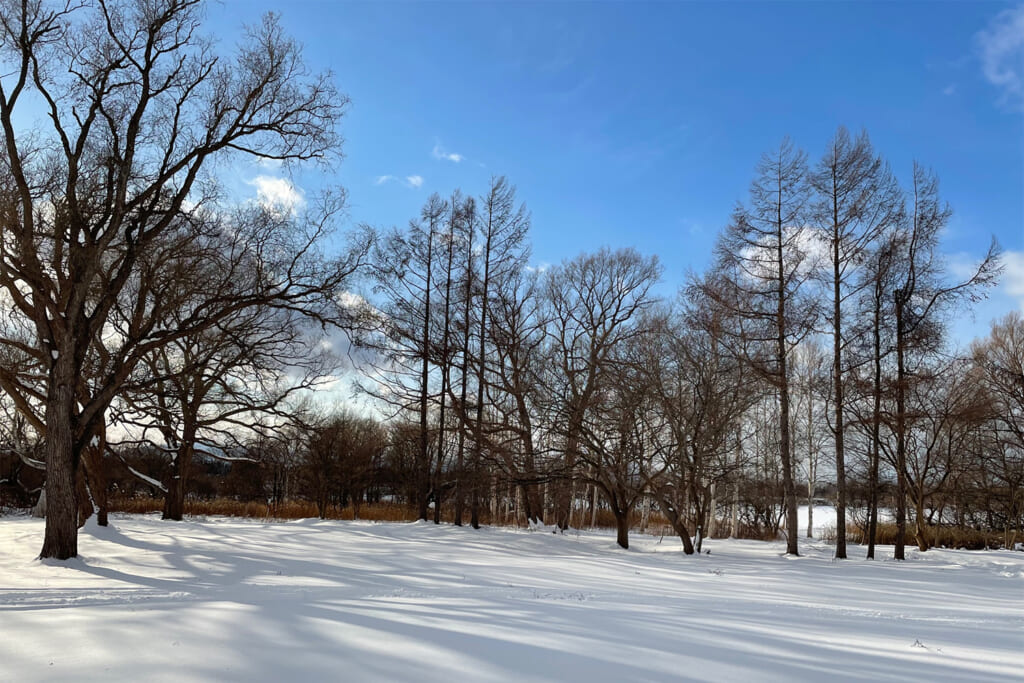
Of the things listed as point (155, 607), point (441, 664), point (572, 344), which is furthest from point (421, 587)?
point (572, 344)

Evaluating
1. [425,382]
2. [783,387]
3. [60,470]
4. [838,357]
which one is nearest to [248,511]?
[425,382]

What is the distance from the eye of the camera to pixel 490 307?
23.0 metres

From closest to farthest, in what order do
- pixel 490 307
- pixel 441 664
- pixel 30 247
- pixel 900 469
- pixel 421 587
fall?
1. pixel 441 664
2. pixel 421 587
3. pixel 30 247
4. pixel 900 469
5. pixel 490 307

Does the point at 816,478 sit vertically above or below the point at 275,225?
below

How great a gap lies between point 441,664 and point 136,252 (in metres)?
10.3

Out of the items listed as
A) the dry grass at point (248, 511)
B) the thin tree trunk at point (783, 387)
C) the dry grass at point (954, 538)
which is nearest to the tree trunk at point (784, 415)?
the thin tree trunk at point (783, 387)

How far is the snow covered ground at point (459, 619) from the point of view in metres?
4.76

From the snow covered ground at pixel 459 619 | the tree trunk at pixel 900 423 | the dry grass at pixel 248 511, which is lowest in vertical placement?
the dry grass at pixel 248 511

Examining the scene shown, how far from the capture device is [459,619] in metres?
6.26

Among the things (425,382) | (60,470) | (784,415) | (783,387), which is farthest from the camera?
(425,382)

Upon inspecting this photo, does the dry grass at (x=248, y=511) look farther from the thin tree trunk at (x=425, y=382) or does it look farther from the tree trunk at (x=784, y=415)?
the tree trunk at (x=784, y=415)

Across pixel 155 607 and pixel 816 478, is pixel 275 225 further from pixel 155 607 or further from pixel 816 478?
pixel 816 478

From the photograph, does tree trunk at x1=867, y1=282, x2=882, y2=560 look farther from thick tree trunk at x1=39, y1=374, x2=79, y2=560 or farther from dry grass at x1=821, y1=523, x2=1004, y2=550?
thick tree trunk at x1=39, y1=374, x2=79, y2=560

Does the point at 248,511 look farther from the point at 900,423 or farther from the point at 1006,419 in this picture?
the point at 1006,419
